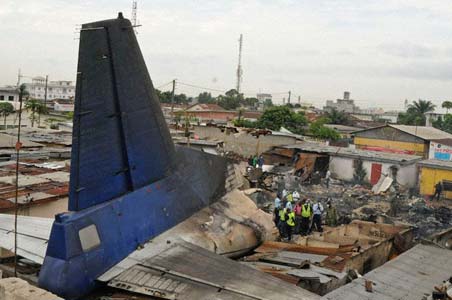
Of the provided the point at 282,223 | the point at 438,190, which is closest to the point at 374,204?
the point at 438,190

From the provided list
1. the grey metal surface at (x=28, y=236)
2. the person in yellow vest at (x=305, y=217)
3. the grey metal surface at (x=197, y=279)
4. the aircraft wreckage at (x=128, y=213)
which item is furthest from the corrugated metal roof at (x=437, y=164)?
the grey metal surface at (x=28, y=236)

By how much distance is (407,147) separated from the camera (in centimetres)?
4694

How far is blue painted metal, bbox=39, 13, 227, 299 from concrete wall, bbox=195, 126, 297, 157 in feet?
89.7

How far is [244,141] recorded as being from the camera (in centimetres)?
4031

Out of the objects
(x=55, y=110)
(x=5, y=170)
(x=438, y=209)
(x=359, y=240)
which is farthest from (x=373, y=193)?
(x=55, y=110)

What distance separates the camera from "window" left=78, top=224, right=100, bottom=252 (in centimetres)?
977

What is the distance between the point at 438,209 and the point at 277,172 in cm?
1063

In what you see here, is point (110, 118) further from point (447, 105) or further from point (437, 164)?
point (447, 105)

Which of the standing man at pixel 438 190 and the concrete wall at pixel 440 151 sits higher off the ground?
the concrete wall at pixel 440 151

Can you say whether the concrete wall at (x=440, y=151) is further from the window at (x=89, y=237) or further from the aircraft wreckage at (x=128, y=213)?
the window at (x=89, y=237)

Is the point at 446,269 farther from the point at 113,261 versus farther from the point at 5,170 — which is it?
the point at 5,170

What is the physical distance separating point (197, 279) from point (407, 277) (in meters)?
5.76

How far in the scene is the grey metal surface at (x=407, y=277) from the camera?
1052cm

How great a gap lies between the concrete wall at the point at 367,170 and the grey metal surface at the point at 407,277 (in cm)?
1894
